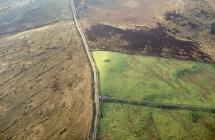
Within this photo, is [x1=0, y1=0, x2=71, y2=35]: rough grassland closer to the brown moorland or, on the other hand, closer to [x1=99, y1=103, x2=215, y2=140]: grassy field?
the brown moorland

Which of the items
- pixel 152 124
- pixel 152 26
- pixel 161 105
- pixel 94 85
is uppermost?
pixel 152 26

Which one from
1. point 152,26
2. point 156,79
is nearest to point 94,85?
point 156,79

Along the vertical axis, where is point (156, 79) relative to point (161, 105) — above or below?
above

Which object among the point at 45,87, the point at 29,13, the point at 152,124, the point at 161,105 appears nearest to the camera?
the point at 152,124

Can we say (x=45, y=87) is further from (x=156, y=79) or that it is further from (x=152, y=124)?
(x=152, y=124)

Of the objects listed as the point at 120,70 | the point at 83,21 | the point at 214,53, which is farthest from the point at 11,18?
the point at 214,53

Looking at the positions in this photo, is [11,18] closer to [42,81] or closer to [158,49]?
[42,81]
